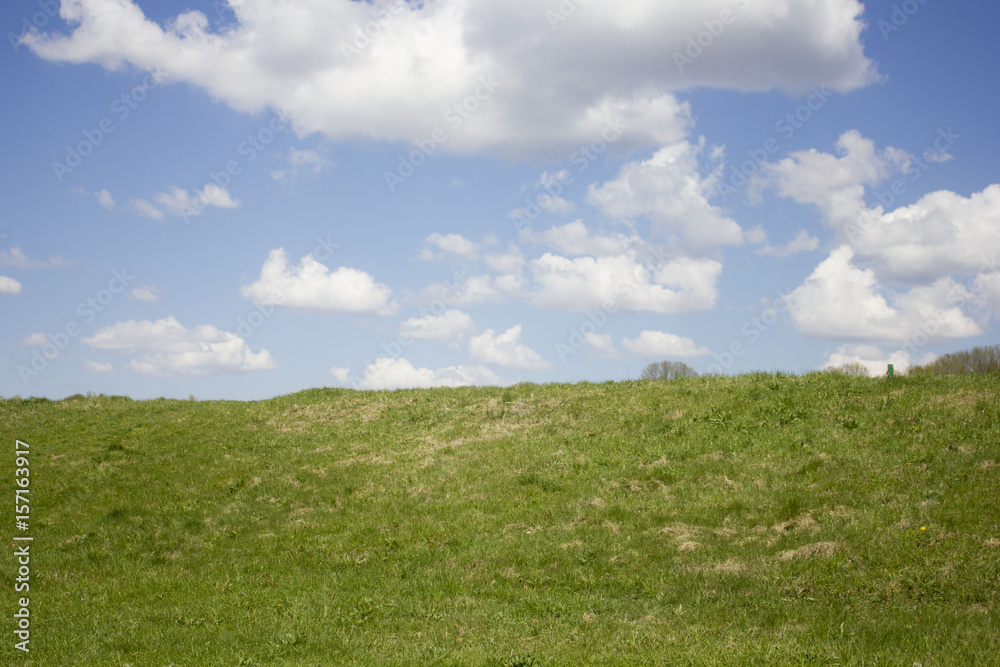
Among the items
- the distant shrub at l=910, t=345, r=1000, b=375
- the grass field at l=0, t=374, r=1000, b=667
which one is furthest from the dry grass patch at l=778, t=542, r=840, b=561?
the distant shrub at l=910, t=345, r=1000, b=375

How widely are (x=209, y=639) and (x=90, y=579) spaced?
332 inches

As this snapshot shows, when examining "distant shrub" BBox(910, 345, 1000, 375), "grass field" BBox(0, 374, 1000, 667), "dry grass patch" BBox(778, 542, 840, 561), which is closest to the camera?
"grass field" BBox(0, 374, 1000, 667)

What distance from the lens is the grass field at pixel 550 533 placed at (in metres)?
11.4

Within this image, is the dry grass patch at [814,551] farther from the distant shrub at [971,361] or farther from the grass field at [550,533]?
the distant shrub at [971,361]

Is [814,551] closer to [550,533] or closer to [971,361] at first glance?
[550,533]

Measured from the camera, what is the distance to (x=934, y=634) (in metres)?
10.5

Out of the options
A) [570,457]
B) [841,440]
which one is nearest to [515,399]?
[570,457]

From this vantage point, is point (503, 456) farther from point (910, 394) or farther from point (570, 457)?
point (910, 394)

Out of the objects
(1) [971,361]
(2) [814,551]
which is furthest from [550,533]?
(1) [971,361]

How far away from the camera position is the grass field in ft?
37.6

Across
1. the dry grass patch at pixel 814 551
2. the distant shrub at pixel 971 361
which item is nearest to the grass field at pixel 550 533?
the dry grass patch at pixel 814 551

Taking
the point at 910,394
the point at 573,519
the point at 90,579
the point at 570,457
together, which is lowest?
the point at 90,579

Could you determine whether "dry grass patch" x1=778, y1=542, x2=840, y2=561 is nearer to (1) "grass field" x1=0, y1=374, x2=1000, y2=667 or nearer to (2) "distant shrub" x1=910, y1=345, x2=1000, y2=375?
(1) "grass field" x1=0, y1=374, x2=1000, y2=667

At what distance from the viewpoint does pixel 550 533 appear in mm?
17359
